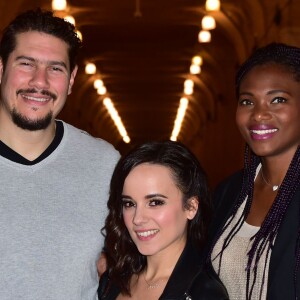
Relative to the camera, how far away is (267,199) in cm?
461

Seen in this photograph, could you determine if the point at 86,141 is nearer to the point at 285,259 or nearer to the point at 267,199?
the point at 267,199

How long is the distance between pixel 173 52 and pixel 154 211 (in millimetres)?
21387

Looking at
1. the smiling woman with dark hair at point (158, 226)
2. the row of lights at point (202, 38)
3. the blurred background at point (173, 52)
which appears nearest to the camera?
the smiling woman with dark hair at point (158, 226)

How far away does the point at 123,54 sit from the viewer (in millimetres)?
25672

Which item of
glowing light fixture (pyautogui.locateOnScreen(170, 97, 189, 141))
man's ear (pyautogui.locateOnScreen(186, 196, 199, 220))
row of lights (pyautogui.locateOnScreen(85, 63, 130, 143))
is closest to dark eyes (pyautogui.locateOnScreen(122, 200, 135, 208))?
man's ear (pyautogui.locateOnScreen(186, 196, 199, 220))

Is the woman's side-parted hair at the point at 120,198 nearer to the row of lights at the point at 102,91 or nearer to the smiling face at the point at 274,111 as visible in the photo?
the smiling face at the point at 274,111

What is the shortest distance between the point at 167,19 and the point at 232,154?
572 centimetres

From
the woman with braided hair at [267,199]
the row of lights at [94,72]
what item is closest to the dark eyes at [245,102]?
the woman with braided hair at [267,199]

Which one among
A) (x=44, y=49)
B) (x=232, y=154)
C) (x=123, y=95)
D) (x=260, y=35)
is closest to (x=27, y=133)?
(x=44, y=49)

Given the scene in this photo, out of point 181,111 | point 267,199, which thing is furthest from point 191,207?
point 181,111

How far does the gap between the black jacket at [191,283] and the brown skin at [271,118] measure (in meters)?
0.58

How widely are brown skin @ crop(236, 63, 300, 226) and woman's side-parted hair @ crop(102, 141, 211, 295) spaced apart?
0.45 metres

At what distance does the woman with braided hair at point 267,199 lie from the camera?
13.9 ft

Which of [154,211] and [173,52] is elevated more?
[173,52]
